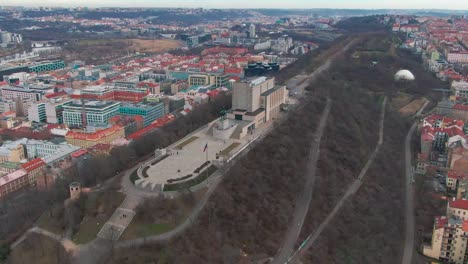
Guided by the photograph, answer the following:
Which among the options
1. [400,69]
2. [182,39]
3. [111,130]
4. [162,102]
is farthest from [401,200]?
[182,39]

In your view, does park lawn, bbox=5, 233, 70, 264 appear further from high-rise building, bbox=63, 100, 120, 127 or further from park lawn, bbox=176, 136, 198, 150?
high-rise building, bbox=63, 100, 120, 127

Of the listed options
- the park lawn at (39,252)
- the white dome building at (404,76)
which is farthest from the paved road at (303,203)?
the white dome building at (404,76)

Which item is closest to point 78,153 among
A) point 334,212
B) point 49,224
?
point 49,224

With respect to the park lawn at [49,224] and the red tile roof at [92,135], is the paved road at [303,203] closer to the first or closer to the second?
the park lawn at [49,224]

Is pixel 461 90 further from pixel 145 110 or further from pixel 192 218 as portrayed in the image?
pixel 192 218

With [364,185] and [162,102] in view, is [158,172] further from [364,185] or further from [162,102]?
[162,102]
